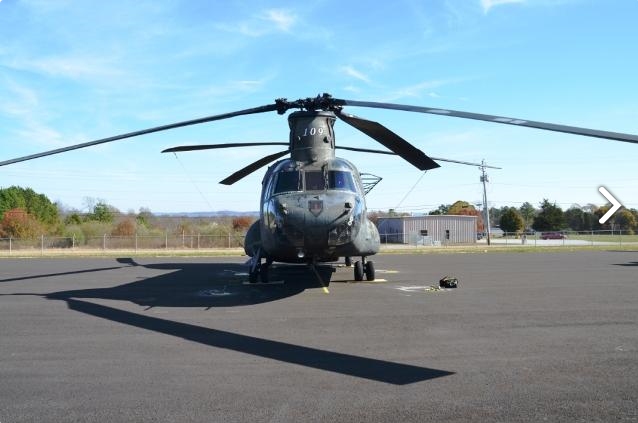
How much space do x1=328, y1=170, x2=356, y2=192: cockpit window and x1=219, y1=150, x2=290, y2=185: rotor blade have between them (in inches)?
181

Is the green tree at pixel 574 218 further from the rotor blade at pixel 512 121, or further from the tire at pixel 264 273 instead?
the rotor blade at pixel 512 121

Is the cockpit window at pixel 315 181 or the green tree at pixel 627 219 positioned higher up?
the green tree at pixel 627 219

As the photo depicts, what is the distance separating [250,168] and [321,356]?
12604 mm

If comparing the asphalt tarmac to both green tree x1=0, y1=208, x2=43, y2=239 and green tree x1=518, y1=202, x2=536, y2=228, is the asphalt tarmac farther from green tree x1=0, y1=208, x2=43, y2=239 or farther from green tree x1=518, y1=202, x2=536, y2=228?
A: green tree x1=518, y1=202, x2=536, y2=228

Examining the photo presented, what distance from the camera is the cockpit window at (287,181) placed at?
13484 millimetres

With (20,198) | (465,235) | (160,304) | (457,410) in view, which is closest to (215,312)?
(160,304)

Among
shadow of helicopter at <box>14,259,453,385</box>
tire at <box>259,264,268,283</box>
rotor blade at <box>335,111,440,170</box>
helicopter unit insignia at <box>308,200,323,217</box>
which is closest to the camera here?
shadow of helicopter at <box>14,259,453,385</box>

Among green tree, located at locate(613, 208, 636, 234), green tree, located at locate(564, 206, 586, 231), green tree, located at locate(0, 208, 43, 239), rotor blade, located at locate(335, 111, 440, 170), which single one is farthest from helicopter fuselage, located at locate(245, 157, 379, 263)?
green tree, located at locate(564, 206, 586, 231)

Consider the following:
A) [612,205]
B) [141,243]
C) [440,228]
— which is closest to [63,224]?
[141,243]

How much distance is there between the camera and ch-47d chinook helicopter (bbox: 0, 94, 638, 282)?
481 inches

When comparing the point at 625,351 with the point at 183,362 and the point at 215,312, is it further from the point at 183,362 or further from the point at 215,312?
the point at 215,312

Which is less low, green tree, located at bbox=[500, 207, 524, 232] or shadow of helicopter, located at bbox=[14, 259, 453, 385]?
green tree, located at bbox=[500, 207, 524, 232]

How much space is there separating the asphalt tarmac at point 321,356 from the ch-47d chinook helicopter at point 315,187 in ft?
4.59

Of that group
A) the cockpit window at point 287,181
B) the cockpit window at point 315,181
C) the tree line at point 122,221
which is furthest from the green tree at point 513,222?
the cockpit window at point 287,181
